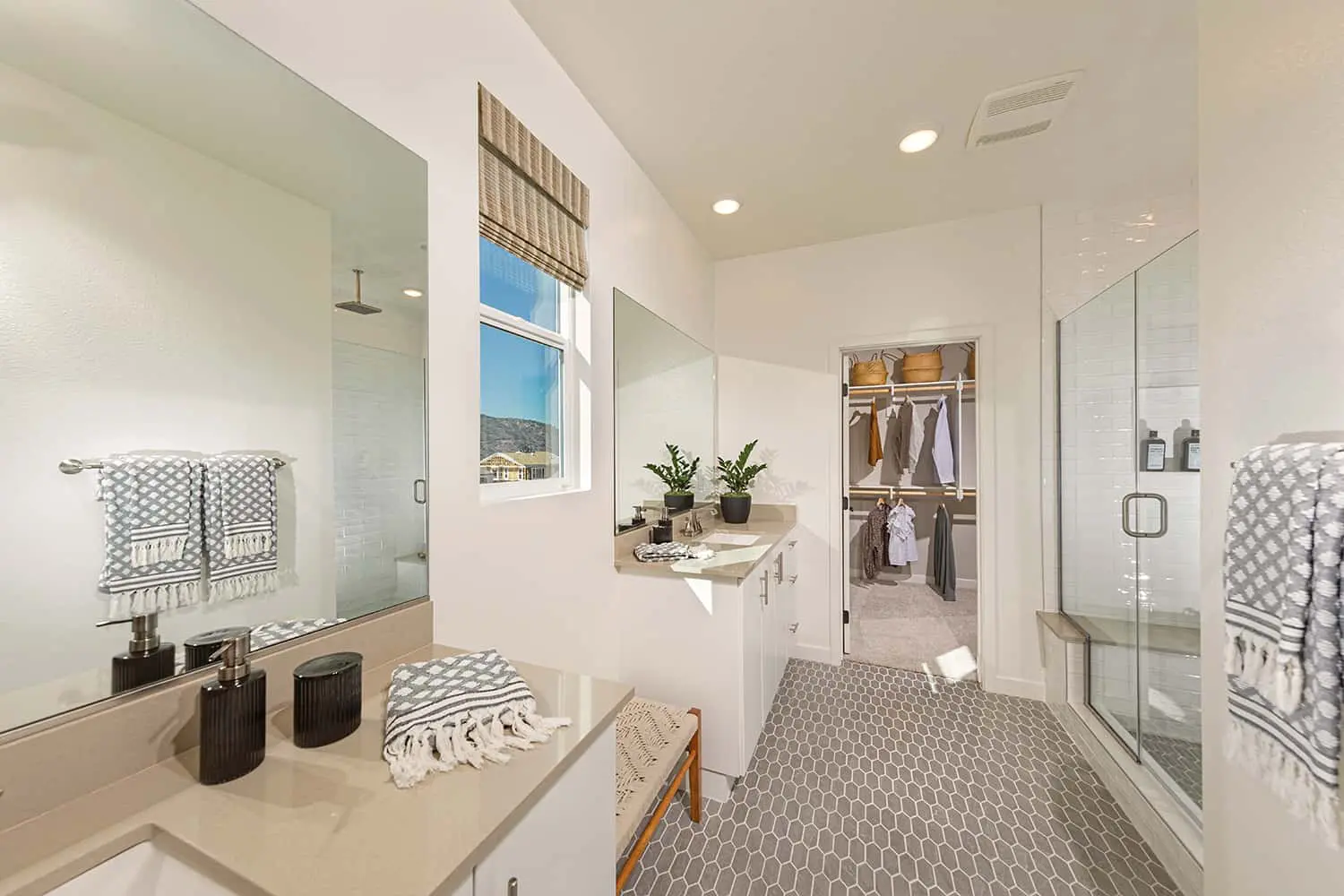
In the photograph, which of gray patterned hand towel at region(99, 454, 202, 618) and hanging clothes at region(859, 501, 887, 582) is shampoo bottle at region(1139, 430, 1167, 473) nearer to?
hanging clothes at region(859, 501, 887, 582)

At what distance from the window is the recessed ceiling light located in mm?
1574

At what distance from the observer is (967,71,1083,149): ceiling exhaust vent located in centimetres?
169

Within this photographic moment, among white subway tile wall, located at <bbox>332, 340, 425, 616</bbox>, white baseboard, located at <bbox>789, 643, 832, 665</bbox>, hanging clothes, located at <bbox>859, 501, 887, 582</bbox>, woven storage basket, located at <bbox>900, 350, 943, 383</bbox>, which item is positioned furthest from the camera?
hanging clothes, located at <bbox>859, 501, 887, 582</bbox>

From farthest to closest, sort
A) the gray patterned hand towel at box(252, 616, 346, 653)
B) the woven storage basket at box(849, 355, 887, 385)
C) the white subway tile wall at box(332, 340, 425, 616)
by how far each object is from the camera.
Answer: the woven storage basket at box(849, 355, 887, 385) < the white subway tile wall at box(332, 340, 425, 616) < the gray patterned hand towel at box(252, 616, 346, 653)

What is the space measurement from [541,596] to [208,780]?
0.92m

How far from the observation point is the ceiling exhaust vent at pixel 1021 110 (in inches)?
66.4

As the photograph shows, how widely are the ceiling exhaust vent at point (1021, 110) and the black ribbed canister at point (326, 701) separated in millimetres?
2575

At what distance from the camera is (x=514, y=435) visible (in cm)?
155

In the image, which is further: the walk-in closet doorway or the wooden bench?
the walk-in closet doorway

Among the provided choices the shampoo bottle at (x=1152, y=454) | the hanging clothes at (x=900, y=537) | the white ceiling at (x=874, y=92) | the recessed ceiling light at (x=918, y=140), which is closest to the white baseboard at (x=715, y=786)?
the shampoo bottle at (x=1152, y=454)

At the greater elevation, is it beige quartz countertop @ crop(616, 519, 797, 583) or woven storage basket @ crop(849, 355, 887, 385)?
woven storage basket @ crop(849, 355, 887, 385)

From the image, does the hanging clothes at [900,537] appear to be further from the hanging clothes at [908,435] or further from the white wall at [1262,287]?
the white wall at [1262,287]

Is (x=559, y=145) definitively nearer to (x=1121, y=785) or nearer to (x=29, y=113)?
(x=29, y=113)

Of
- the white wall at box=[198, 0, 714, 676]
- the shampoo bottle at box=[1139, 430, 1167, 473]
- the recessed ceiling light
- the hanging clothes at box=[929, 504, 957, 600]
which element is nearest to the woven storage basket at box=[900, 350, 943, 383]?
the hanging clothes at box=[929, 504, 957, 600]
